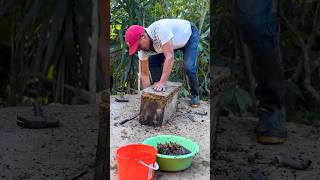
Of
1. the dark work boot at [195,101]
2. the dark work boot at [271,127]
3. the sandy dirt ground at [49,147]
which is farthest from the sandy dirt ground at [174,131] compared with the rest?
the dark work boot at [271,127]

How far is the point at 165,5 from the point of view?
2.39 metres

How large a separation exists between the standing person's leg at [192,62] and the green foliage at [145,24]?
2 cm

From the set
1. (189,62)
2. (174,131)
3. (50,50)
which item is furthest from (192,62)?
(50,50)

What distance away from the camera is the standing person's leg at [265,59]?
244 cm

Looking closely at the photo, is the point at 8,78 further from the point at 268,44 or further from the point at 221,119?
the point at 268,44

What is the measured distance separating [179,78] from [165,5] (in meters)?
0.26

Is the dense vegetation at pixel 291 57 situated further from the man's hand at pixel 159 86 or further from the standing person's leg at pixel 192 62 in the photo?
the man's hand at pixel 159 86

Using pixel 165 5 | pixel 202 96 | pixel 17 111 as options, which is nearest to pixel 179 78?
pixel 202 96

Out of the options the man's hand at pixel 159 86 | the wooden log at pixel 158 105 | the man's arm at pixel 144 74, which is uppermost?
the man's arm at pixel 144 74

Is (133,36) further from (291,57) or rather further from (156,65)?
(291,57)

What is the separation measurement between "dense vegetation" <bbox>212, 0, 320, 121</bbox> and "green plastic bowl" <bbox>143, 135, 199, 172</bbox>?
21cm

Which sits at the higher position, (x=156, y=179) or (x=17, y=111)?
(x=17, y=111)

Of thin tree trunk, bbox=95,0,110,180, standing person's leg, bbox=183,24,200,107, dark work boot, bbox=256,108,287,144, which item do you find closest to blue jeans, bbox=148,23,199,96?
standing person's leg, bbox=183,24,200,107

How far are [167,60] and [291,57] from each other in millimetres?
461
